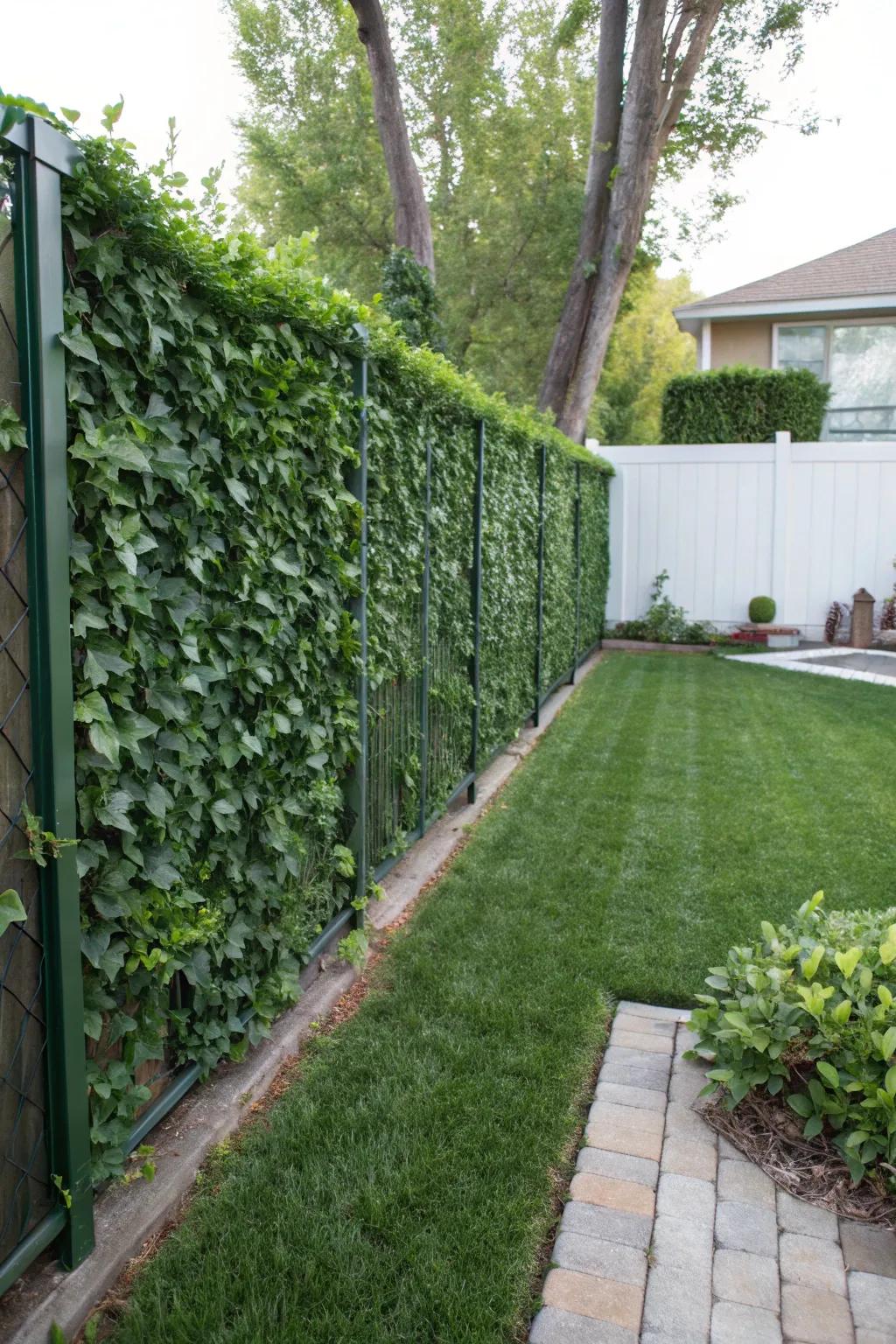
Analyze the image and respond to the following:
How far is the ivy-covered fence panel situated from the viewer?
1.87 meters

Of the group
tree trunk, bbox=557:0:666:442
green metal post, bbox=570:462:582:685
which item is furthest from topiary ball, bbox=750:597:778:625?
green metal post, bbox=570:462:582:685

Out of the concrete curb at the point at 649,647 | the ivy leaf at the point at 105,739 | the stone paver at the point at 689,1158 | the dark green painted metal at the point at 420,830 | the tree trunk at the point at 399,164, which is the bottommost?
the stone paver at the point at 689,1158

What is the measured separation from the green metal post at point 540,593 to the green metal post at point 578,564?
2038 millimetres

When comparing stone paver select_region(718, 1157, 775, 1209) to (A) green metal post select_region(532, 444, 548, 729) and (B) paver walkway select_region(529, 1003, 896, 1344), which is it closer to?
(B) paver walkway select_region(529, 1003, 896, 1344)

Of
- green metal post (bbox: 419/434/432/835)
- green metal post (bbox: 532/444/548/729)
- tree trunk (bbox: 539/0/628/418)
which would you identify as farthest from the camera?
tree trunk (bbox: 539/0/628/418)

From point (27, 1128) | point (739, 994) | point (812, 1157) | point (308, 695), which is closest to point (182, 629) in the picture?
point (308, 695)

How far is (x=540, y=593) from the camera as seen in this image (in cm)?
743

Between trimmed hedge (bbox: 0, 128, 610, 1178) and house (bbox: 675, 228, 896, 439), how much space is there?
14.6m

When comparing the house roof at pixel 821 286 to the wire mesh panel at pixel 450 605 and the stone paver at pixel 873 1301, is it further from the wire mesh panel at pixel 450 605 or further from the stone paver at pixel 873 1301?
the stone paver at pixel 873 1301

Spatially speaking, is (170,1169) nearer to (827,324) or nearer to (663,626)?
(663,626)

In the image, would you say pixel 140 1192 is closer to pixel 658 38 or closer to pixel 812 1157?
pixel 812 1157

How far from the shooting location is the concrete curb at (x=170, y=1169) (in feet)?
6.03

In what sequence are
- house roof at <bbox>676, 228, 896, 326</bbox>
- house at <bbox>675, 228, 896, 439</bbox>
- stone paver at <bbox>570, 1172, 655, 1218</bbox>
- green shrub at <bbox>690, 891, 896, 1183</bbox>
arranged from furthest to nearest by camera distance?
house at <bbox>675, 228, 896, 439</bbox> < house roof at <bbox>676, 228, 896, 326</bbox> < green shrub at <bbox>690, 891, 896, 1183</bbox> < stone paver at <bbox>570, 1172, 655, 1218</bbox>

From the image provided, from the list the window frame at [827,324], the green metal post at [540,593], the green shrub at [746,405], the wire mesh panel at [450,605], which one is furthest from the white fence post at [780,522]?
the wire mesh panel at [450,605]
